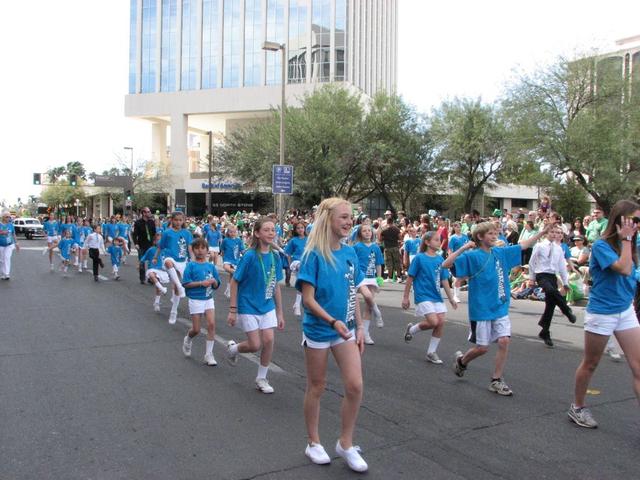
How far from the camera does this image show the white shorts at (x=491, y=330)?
5750 mm

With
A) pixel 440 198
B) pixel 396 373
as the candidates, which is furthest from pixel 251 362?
pixel 440 198

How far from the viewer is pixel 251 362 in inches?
282

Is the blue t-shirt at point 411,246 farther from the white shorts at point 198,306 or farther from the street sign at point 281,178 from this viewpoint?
the street sign at point 281,178

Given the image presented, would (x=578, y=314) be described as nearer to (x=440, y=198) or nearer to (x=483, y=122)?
(x=483, y=122)

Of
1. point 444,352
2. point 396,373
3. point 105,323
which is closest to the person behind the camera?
point 396,373

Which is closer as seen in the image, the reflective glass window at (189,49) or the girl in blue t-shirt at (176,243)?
the girl in blue t-shirt at (176,243)

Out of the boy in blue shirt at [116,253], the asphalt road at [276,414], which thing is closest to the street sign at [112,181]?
the boy in blue shirt at [116,253]

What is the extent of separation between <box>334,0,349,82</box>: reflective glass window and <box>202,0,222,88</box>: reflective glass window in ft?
43.1

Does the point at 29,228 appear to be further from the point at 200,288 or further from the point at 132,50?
the point at 200,288

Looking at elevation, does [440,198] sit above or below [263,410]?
above

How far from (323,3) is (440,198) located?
2565 cm

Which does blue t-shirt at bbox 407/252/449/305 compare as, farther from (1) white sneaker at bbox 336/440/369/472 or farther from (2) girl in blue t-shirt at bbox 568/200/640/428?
(1) white sneaker at bbox 336/440/369/472

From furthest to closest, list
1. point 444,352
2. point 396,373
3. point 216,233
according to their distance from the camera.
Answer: point 216,233 → point 444,352 → point 396,373

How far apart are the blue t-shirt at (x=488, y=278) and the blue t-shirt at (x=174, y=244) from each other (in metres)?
6.22
